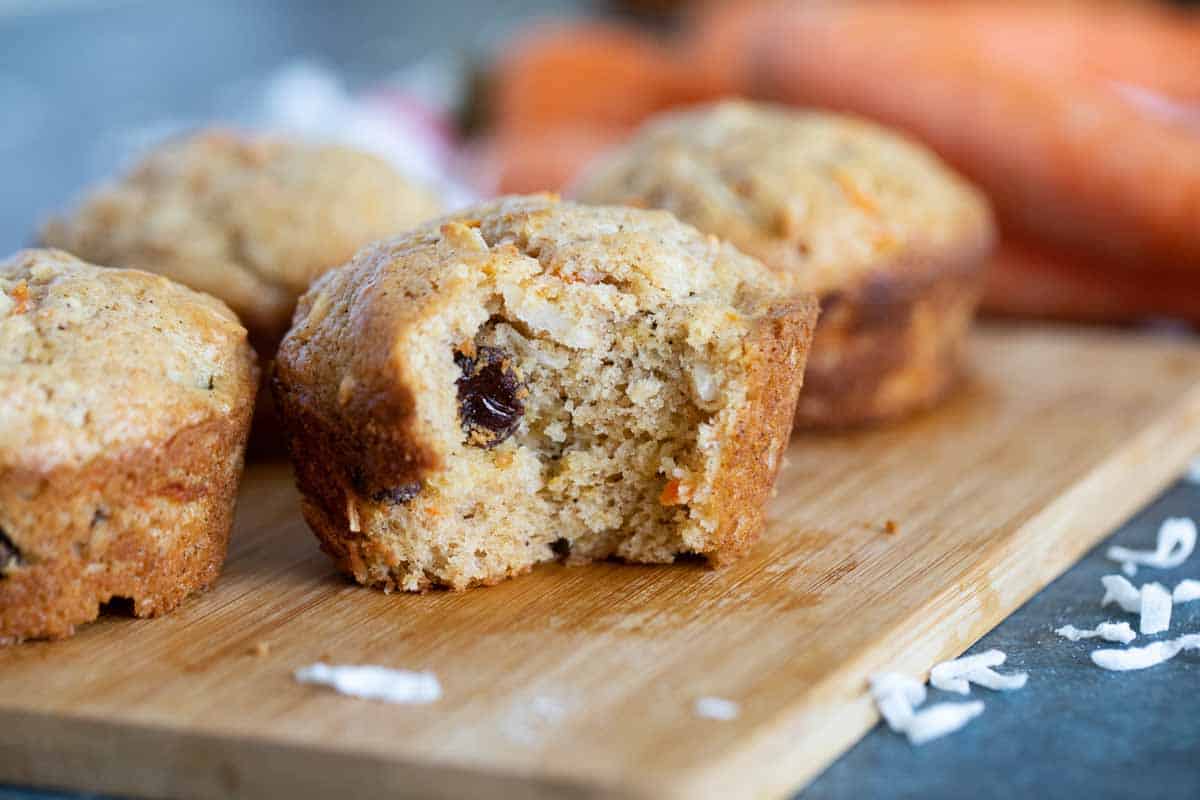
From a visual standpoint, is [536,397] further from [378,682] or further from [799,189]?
[799,189]

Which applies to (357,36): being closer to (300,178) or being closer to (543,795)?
(300,178)

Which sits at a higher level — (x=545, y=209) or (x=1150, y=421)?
(x=545, y=209)

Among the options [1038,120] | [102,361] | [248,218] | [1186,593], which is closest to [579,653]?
[102,361]

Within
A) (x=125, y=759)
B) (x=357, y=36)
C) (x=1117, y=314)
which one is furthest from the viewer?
(x=357, y=36)

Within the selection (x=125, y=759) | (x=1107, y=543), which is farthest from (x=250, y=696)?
(x=1107, y=543)

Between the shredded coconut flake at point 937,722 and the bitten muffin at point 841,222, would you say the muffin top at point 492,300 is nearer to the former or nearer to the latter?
the bitten muffin at point 841,222

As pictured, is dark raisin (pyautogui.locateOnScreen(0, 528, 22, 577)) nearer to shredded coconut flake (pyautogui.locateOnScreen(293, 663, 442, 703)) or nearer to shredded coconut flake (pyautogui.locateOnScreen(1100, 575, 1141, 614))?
shredded coconut flake (pyautogui.locateOnScreen(293, 663, 442, 703))

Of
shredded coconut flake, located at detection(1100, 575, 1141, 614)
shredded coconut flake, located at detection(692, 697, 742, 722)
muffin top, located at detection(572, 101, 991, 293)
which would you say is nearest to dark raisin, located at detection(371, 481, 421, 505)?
shredded coconut flake, located at detection(692, 697, 742, 722)
